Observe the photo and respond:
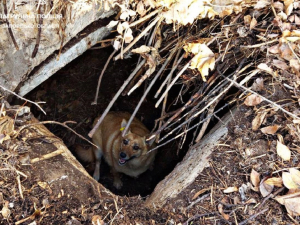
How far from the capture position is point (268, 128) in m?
2.92

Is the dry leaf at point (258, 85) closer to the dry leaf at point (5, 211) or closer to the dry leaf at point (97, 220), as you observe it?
the dry leaf at point (97, 220)

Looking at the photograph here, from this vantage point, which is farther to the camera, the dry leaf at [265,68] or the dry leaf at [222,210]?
the dry leaf at [265,68]

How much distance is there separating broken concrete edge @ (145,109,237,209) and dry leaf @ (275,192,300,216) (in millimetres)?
703

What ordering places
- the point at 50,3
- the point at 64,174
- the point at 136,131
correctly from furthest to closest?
the point at 136,131
the point at 50,3
the point at 64,174

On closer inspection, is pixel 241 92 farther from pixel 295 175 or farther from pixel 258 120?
pixel 295 175

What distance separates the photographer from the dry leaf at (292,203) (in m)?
2.56

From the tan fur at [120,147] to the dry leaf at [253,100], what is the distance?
2218 mm

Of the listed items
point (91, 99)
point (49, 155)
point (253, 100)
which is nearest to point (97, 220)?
point (49, 155)

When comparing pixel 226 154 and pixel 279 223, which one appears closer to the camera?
pixel 279 223

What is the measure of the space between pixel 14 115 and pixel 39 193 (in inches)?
34.0

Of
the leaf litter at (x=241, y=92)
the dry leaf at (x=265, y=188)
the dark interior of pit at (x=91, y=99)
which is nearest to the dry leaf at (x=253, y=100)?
the leaf litter at (x=241, y=92)

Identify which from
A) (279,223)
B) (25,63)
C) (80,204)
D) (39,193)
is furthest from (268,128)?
(25,63)

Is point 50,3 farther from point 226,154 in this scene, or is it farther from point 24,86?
point 226,154

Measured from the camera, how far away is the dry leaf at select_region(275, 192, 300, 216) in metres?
2.56
